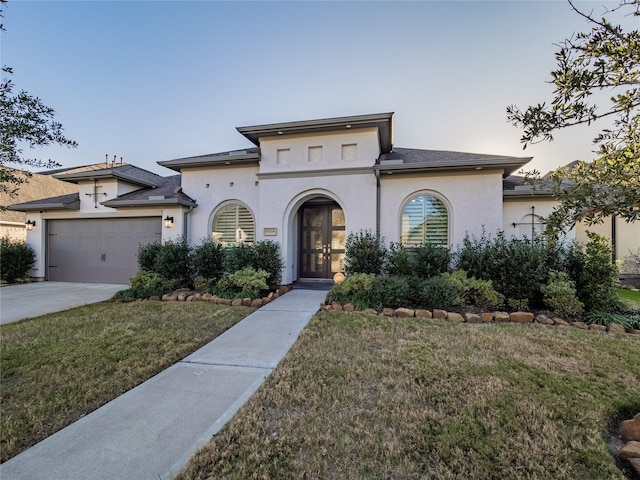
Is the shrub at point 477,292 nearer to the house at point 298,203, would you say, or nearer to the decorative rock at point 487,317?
the decorative rock at point 487,317

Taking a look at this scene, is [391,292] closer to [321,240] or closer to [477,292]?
[477,292]

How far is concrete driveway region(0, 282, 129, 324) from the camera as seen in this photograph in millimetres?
6823

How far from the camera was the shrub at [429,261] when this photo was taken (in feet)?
24.1

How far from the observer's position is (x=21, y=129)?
4.25 metres

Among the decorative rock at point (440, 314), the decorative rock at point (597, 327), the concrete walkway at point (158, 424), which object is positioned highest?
the decorative rock at point (440, 314)

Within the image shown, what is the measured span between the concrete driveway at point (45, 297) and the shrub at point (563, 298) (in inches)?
451

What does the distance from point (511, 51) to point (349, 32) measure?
4.90 metres

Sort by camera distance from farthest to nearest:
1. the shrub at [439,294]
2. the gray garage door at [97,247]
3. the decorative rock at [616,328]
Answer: the gray garage door at [97,247] → the shrub at [439,294] → the decorative rock at [616,328]

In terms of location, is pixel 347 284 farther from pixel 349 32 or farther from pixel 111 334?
pixel 349 32

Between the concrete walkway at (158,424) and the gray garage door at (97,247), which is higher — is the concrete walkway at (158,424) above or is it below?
below

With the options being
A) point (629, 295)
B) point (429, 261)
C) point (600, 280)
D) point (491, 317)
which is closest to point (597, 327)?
point (600, 280)

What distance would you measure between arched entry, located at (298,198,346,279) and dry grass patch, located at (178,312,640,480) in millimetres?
5672

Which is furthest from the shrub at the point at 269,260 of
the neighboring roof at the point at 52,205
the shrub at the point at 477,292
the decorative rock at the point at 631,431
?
the neighboring roof at the point at 52,205

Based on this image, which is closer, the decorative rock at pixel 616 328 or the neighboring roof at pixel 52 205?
the decorative rock at pixel 616 328
